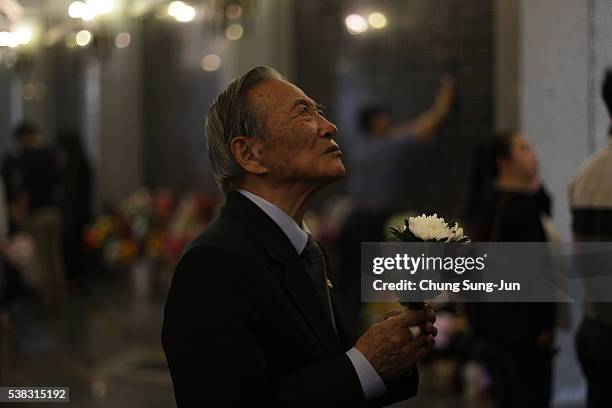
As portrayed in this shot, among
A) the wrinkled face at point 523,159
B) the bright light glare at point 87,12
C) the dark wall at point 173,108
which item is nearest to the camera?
the wrinkled face at point 523,159

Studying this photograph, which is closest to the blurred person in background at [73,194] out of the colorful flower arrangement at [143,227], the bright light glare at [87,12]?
the colorful flower arrangement at [143,227]

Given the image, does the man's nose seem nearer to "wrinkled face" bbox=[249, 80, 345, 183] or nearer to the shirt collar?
"wrinkled face" bbox=[249, 80, 345, 183]

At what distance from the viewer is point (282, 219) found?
1.90 meters

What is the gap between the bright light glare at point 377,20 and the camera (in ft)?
20.4

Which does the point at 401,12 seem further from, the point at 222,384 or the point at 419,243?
the point at 222,384

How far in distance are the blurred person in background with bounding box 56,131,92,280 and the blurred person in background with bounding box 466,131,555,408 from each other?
243 inches

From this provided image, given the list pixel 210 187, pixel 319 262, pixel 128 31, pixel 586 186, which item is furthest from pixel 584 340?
pixel 128 31

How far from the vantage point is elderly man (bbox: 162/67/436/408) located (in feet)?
5.63

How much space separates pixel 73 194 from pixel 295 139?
7792 mm

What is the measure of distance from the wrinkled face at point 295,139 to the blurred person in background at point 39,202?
5.64 m

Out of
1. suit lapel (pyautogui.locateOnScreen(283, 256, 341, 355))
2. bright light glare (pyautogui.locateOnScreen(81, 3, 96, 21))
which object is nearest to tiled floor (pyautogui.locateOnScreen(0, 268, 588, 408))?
bright light glare (pyautogui.locateOnScreen(81, 3, 96, 21))

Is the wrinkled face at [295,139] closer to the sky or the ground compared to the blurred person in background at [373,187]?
closer to the ground

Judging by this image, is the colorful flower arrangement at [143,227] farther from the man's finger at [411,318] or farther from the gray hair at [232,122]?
the man's finger at [411,318]

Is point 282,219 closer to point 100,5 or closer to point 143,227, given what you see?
point 100,5
